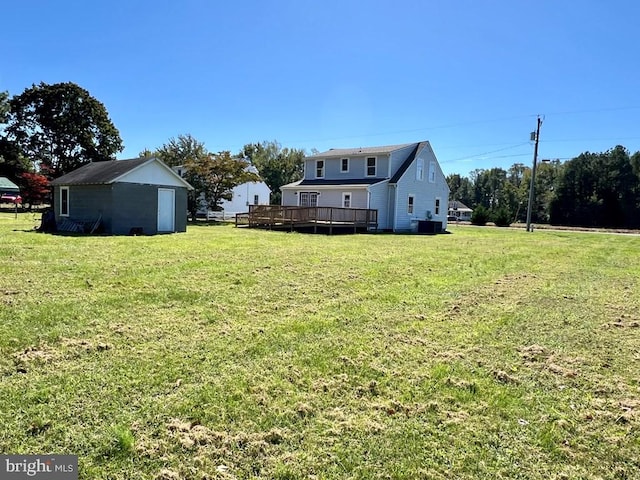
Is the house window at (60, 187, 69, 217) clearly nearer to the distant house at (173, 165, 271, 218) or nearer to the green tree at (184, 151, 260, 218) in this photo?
the green tree at (184, 151, 260, 218)

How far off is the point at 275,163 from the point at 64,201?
38086mm

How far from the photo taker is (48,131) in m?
43.9

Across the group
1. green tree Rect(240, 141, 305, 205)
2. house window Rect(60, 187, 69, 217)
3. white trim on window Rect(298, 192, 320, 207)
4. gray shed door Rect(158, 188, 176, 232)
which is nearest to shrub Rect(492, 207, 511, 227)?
white trim on window Rect(298, 192, 320, 207)

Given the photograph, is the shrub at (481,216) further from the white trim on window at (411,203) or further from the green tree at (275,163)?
the green tree at (275,163)

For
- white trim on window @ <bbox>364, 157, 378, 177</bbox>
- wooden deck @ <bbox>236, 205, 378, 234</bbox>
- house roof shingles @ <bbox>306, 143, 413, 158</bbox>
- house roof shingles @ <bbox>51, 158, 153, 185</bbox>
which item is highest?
house roof shingles @ <bbox>306, 143, 413, 158</bbox>

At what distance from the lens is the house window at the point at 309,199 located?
27.1m

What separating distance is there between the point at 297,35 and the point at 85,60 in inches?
444

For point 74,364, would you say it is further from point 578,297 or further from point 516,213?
point 516,213

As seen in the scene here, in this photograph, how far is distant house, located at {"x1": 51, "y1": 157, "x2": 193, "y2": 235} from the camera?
18039mm

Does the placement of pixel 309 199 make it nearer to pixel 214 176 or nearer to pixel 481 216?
pixel 214 176

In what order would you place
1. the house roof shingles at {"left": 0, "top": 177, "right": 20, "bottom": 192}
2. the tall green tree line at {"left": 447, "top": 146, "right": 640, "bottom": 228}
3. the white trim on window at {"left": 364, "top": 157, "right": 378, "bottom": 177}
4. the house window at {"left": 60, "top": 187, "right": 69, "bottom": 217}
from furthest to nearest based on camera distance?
the tall green tree line at {"left": 447, "top": 146, "right": 640, "bottom": 228} → the house roof shingles at {"left": 0, "top": 177, "right": 20, "bottom": 192} → the white trim on window at {"left": 364, "top": 157, "right": 378, "bottom": 177} → the house window at {"left": 60, "top": 187, "right": 69, "bottom": 217}

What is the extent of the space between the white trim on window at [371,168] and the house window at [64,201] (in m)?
16.5

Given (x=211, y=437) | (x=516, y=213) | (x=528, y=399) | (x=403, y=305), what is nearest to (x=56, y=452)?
(x=211, y=437)

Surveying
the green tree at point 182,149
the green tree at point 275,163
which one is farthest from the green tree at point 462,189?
the green tree at point 182,149
